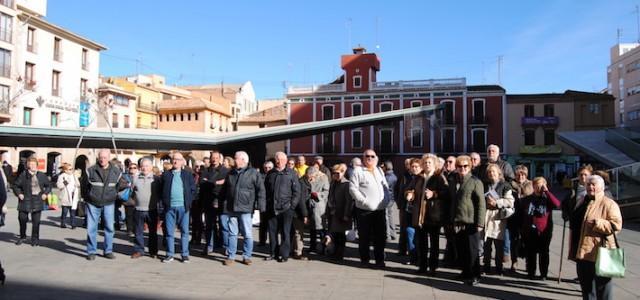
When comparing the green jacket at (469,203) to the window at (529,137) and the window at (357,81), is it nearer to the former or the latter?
the window at (357,81)

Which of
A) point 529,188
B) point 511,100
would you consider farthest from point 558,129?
point 529,188

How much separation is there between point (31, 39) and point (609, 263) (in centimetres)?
4478

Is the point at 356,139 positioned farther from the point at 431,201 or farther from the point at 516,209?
the point at 431,201

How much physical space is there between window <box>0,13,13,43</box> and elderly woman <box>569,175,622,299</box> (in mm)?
41948

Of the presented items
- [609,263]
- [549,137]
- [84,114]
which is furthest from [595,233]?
[549,137]

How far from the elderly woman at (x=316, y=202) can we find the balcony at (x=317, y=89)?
131 feet

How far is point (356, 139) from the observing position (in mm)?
47812

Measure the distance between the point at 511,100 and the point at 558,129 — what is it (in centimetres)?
504

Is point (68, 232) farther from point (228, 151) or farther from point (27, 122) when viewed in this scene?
point (27, 122)

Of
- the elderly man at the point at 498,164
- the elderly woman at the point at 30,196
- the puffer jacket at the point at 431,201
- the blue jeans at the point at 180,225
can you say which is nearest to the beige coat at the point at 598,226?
the puffer jacket at the point at 431,201

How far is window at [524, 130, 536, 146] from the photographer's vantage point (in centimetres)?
4586

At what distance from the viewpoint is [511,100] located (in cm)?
4691

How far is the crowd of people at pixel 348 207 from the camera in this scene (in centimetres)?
646

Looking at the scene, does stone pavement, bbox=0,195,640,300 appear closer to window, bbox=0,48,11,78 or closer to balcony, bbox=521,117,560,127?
window, bbox=0,48,11,78
